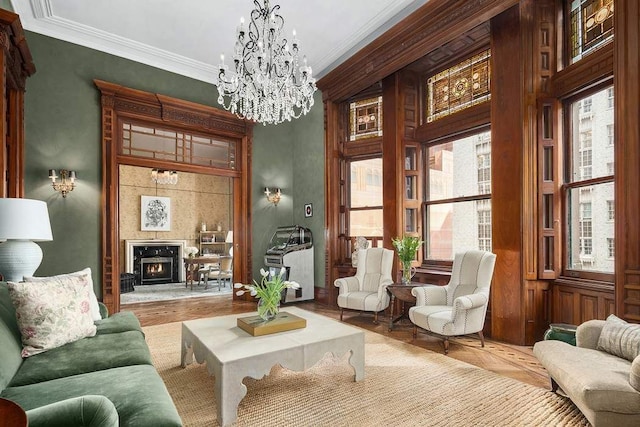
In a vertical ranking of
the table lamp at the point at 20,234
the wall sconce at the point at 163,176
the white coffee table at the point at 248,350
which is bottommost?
the white coffee table at the point at 248,350

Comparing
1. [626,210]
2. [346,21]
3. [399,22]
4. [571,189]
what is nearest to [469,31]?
[399,22]

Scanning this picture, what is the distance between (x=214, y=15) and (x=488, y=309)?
4901 mm

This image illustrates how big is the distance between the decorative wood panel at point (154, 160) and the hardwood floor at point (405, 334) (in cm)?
61

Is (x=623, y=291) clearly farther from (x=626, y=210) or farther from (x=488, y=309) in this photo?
(x=488, y=309)

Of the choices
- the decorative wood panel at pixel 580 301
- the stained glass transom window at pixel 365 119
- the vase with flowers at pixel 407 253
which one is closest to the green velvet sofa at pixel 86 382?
the vase with flowers at pixel 407 253

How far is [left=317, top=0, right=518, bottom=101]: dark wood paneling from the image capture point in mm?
3818

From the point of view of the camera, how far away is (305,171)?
6.57m

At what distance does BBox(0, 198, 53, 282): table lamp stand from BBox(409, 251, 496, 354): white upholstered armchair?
3618mm

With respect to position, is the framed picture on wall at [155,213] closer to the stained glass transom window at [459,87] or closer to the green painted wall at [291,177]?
the green painted wall at [291,177]

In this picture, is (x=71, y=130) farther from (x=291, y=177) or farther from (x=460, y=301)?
(x=460, y=301)

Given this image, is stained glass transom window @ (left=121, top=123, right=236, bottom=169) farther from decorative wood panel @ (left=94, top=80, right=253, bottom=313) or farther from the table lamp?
the table lamp

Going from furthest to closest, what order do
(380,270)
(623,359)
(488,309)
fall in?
(380,270) → (488,309) → (623,359)

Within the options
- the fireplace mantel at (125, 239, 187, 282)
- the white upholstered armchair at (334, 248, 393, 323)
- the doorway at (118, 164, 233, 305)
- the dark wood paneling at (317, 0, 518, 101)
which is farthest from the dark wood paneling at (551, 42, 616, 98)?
the fireplace mantel at (125, 239, 187, 282)

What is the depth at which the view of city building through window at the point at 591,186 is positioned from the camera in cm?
329
